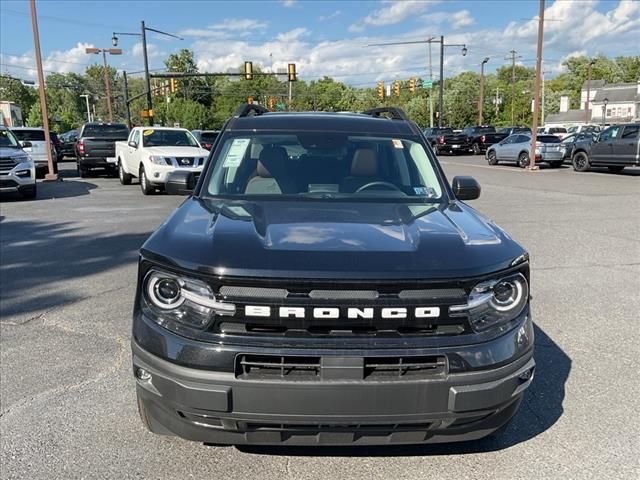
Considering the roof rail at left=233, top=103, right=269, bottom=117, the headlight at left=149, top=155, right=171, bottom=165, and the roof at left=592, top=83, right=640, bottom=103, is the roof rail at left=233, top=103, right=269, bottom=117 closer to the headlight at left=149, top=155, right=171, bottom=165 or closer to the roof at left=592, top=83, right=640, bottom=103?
the headlight at left=149, top=155, right=171, bottom=165

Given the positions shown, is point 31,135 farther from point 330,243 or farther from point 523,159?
point 330,243

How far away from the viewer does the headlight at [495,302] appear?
2.39 metres

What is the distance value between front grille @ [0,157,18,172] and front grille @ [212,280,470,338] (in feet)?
43.1

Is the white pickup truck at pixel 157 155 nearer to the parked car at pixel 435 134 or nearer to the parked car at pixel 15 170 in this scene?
the parked car at pixel 15 170

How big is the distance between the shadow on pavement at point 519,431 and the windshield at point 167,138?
14.0 meters

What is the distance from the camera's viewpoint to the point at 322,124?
13.7 ft

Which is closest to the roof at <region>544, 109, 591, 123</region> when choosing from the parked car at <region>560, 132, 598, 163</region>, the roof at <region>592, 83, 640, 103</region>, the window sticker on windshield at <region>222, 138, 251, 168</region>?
the roof at <region>592, 83, 640, 103</region>

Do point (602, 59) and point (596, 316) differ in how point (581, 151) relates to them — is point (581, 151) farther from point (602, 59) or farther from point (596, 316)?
point (602, 59)

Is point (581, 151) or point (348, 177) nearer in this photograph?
point (348, 177)

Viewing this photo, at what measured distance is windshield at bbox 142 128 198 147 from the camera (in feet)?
52.9

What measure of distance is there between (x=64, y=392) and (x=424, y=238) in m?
2.63

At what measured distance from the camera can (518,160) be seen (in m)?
26.9

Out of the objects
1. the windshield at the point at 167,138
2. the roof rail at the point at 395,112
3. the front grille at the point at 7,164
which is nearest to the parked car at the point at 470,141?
the windshield at the point at 167,138

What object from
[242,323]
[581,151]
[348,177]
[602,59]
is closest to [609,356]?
[348,177]
